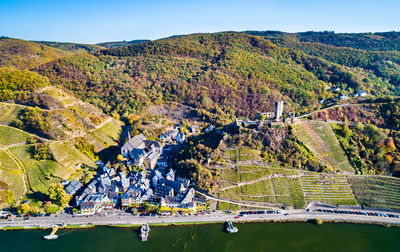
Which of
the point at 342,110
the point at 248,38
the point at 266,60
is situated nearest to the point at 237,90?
the point at 266,60

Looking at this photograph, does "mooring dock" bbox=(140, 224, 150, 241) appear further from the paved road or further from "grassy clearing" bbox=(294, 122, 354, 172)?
"grassy clearing" bbox=(294, 122, 354, 172)

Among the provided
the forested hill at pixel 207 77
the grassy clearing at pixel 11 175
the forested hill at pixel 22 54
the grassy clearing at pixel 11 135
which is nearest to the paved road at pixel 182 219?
the grassy clearing at pixel 11 175

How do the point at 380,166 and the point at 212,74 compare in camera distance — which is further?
the point at 212,74

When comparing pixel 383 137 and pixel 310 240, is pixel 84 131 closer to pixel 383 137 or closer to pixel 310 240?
pixel 310 240

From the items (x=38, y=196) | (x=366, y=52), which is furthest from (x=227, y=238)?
(x=366, y=52)

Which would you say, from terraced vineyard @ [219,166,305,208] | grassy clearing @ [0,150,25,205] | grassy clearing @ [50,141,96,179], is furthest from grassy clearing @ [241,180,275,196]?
grassy clearing @ [0,150,25,205]

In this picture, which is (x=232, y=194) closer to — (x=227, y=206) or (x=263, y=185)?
(x=227, y=206)
